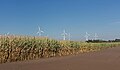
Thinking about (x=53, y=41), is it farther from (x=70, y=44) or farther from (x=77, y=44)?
(x=77, y=44)

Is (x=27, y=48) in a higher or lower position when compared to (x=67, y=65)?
higher

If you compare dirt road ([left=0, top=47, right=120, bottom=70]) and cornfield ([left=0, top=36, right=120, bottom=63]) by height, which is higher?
cornfield ([left=0, top=36, right=120, bottom=63])

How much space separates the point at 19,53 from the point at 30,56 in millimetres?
1167

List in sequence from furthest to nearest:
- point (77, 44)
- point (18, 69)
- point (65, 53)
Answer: point (77, 44) < point (65, 53) < point (18, 69)

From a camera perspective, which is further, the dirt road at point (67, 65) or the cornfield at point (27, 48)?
the cornfield at point (27, 48)

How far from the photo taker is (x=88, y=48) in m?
34.1

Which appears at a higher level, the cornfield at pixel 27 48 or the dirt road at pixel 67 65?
the cornfield at pixel 27 48

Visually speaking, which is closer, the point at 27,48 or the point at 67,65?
the point at 67,65

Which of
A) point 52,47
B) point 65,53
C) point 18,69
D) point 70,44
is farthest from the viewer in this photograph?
point 70,44

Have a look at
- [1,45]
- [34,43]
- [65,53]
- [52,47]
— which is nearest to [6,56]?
[1,45]

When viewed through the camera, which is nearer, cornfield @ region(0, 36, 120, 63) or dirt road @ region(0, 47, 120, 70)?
dirt road @ region(0, 47, 120, 70)

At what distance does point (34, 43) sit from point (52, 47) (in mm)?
2347

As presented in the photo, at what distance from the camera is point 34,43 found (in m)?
19.9

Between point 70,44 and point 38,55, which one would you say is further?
point 70,44
